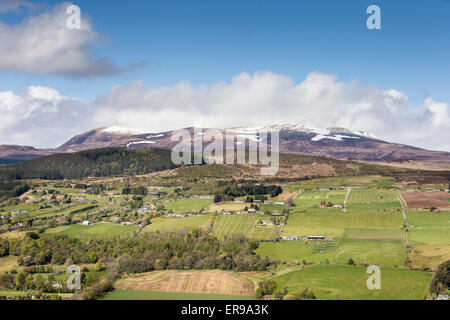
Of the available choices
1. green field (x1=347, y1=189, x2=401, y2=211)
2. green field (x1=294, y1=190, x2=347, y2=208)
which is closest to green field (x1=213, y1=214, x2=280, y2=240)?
green field (x1=294, y1=190, x2=347, y2=208)

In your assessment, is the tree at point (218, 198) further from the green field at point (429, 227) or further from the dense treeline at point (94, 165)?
the dense treeline at point (94, 165)

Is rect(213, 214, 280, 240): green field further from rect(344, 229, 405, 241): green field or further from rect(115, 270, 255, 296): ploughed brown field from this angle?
rect(115, 270, 255, 296): ploughed brown field

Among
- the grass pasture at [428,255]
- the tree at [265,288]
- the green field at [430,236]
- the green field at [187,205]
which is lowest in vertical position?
the tree at [265,288]

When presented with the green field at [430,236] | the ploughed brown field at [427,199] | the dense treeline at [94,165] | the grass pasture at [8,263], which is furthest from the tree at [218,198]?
the dense treeline at [94,165]

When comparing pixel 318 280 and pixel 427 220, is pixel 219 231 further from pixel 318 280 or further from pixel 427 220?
pixel 427 220
